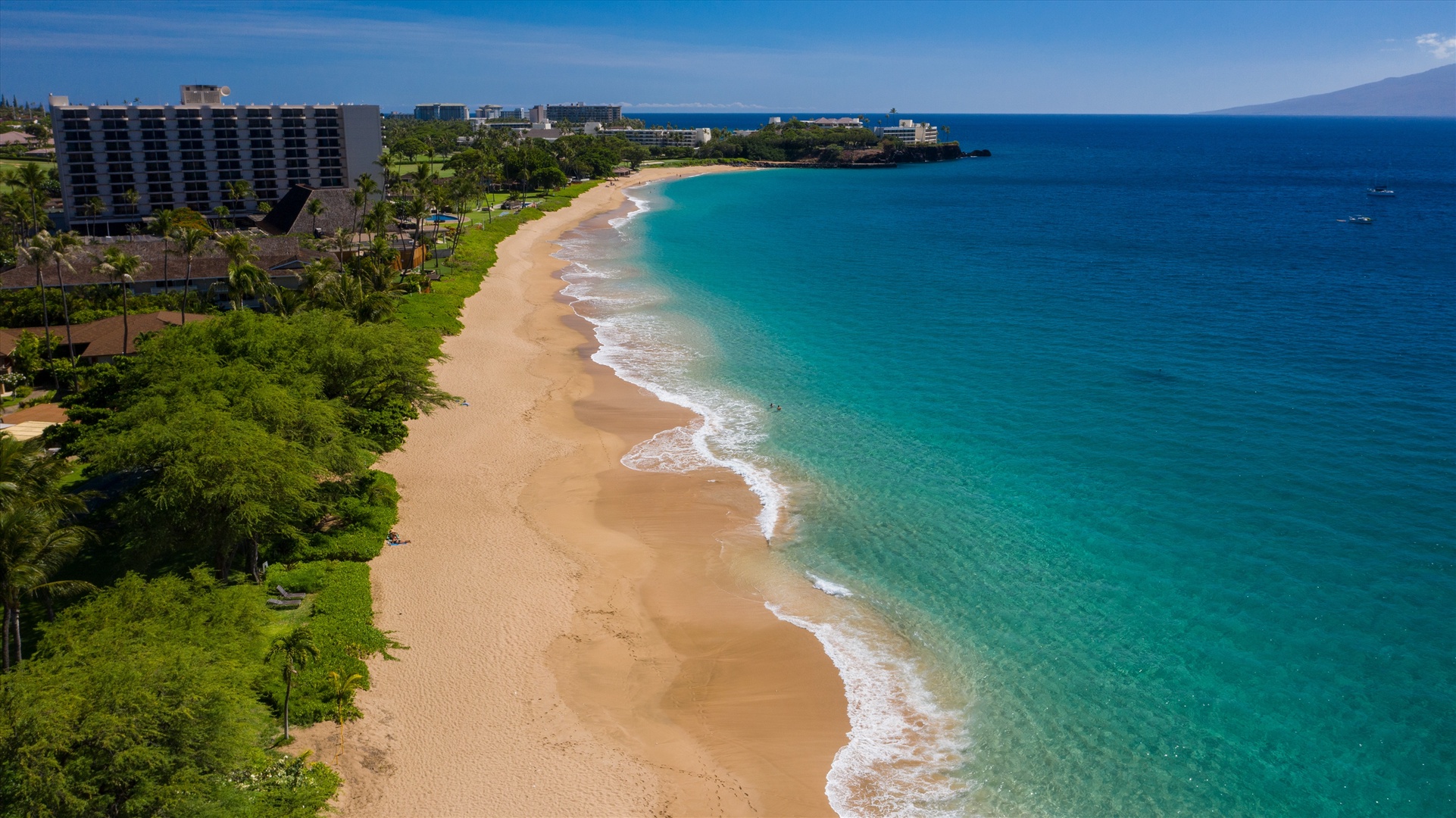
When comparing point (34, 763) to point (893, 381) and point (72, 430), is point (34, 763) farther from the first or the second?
point (893, 381)

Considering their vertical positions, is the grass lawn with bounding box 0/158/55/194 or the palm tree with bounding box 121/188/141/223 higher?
the grass lawn with bounding box 0/158/55/194

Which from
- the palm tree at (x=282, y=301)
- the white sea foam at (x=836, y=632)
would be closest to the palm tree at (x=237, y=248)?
the palm tree at (x=282, y=301)

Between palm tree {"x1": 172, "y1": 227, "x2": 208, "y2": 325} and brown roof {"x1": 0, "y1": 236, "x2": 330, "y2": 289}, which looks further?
brown roof {"x1": 0, "y1": 236, "x2": 330, "y2": 289}

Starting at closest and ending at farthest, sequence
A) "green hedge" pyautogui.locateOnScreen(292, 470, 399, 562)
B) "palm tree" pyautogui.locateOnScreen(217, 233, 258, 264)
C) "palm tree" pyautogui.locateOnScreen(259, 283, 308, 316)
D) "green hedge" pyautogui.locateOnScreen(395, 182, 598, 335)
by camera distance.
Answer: "green hedge" pyautogui.locateOnScreen(292, 470, 399, 562), "palm tree" pyautogui.locateOnScreen(259, 283, 308, 316), "palm tree" pyautogui.locateOnScreen(217, 233, 258, 264), "green hedge" pyautogui.locateOnScreen(395, 182, 598, 335)

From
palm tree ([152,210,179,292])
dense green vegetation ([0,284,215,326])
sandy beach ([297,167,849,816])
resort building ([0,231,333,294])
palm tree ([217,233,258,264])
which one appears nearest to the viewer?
sandy beach ([297,167,849,816])

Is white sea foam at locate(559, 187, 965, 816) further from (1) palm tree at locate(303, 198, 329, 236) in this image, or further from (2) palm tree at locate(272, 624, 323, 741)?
(1) palm tree at locate(303, 198, 329, 236)

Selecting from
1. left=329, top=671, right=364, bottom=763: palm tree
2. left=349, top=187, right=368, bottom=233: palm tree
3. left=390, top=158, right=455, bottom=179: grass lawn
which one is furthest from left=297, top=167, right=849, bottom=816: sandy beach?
left=390, top=158, right=455, bottom=179: grass lawn

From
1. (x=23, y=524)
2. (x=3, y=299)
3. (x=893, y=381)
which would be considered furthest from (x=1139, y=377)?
(x=3, y=299)

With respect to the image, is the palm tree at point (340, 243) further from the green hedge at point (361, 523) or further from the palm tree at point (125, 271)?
the green hedge at point (361, 523)
